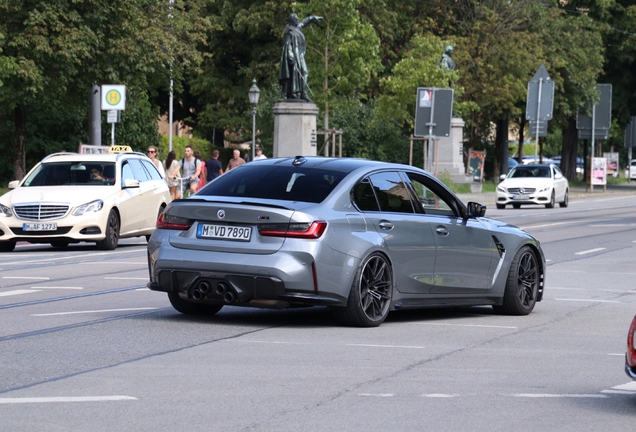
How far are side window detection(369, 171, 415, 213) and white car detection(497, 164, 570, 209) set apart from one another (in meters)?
32.3

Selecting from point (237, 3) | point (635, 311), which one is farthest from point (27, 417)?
point (237, 3)

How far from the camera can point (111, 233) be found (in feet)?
70.2

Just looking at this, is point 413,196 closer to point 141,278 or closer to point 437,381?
point 437,381

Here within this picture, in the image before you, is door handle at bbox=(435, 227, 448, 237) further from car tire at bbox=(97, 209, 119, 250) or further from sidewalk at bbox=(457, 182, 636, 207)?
sidewalk at bbox=(457, 182, 636, 207)

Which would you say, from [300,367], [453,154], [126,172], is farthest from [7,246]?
[453,154]

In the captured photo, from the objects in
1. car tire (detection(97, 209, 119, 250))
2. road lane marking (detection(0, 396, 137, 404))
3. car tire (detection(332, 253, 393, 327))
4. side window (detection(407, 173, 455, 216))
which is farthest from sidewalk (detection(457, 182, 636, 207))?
road lane marking (detection(0, 396, 137, 404))

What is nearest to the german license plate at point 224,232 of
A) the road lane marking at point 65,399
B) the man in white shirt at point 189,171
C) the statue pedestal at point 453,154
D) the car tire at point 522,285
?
the car tire at point 522,285

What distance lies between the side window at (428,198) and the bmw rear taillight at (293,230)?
5.09ft

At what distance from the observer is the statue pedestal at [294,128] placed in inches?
1645

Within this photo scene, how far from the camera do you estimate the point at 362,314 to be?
10633 millimetres

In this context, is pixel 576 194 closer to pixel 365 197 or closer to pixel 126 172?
pixel 126 172

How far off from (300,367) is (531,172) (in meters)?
37.1

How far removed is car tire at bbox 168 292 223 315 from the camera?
444 inches

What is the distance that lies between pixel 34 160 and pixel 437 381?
144 feet
